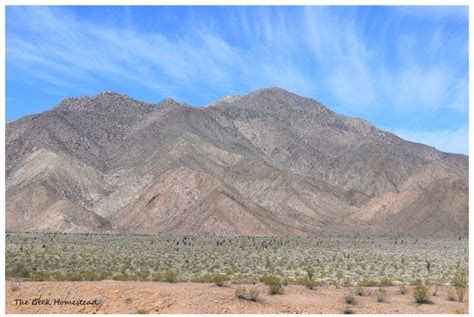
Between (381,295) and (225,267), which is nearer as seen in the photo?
(381,295)

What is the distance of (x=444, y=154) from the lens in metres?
173

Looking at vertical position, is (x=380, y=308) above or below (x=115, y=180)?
below

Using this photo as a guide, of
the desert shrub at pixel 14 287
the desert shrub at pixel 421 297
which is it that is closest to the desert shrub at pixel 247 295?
the desert shrub at pixel 421 297

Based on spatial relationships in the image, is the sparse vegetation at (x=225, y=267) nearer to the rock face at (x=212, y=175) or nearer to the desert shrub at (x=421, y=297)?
the desert shrub at (x=421, y=297)

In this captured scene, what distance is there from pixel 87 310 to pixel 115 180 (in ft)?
323

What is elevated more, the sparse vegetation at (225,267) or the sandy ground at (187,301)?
the sparse vegetation at (225,267)

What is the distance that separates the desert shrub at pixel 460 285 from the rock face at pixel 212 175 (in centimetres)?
5281

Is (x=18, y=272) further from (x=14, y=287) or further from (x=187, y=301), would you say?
(x=187, y=301)

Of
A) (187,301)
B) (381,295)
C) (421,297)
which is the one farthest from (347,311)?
(187,301)

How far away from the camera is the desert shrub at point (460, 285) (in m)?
20.4

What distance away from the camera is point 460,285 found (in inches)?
962

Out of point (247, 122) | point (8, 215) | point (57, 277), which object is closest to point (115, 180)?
point (8, 215)

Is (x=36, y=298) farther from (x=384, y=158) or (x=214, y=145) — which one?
(x=384, y=158)

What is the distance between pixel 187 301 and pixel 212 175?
8678cm
